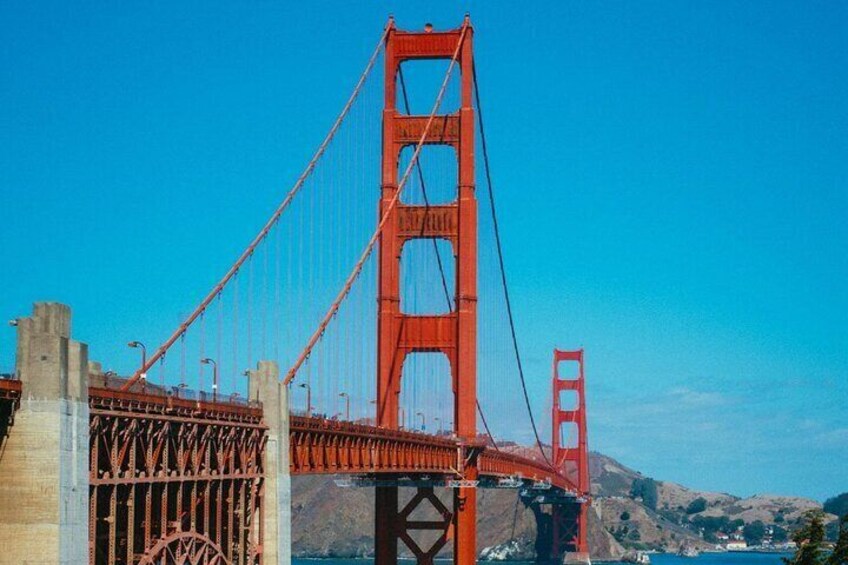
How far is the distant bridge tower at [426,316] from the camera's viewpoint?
68.0 metres

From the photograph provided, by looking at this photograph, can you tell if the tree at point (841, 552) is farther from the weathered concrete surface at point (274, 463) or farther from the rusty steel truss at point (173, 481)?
the rusty steel truss at point (173, 481)

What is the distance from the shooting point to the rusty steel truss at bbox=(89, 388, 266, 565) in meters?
32.6

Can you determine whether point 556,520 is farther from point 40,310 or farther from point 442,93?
point 40,310

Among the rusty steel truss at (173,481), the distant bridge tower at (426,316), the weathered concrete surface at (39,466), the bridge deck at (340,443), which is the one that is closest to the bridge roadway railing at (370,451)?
the bridge deck at (340,443)

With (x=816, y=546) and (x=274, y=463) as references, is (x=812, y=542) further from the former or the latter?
(x=274, y=463)

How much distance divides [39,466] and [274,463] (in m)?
14.3

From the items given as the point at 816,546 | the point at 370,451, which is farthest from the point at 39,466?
the point at 816,546

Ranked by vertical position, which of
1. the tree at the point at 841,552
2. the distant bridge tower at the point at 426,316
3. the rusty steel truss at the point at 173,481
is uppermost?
the distant bridge tower at the point at 426,316

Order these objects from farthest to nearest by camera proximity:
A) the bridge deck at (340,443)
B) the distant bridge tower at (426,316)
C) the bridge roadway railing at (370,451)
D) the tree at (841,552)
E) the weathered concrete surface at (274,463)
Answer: the distant bridge tower at (426,316)
the tree at (841,552)
the bridge roadway railing at (370,451)
the weathered concrete surface at (274,463)
the bridge deck at (340,443)

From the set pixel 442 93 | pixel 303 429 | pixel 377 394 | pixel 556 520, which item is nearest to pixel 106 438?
pixel 303 429

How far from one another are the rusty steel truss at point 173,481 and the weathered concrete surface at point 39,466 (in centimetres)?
170

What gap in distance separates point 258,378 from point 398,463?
55.8 feet

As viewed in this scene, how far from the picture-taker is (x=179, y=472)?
36344 millimetres

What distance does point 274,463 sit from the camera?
4347 cm
